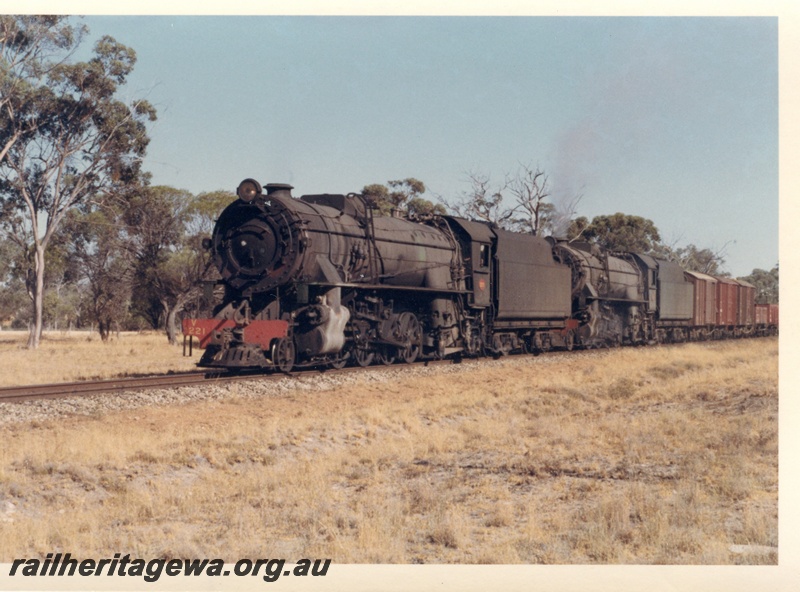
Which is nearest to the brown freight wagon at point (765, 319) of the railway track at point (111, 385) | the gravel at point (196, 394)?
the gravel at point (196, 394)

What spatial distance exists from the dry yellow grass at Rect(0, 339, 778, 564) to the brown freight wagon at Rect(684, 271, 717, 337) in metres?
24.1

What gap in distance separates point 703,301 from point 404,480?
34.0 metres

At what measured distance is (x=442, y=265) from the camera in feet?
76.0

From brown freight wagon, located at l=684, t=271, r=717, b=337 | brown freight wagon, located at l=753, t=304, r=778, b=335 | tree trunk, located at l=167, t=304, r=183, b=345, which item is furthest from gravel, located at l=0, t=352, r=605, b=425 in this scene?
brown freight wagon, located at l=753, t=304, r=778, b=335

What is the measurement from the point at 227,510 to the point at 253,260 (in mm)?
9730

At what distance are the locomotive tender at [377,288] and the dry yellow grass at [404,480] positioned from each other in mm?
1945

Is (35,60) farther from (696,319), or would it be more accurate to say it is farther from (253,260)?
(696,319)

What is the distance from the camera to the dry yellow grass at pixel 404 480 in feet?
28.0

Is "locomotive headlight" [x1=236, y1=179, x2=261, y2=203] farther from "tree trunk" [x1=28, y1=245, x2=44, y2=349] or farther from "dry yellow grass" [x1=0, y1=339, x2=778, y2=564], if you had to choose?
"tree trunk" [x1=28, y1=245, x2=44, y2=349]

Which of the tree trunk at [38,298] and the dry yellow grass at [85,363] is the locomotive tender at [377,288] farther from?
the tree trunk at [38,298]

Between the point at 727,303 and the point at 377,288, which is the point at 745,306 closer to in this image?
the point at 727,303

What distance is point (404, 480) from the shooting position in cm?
1127

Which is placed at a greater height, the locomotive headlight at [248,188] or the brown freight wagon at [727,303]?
the locomotive headlight at [248,188]

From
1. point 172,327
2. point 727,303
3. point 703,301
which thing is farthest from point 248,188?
point 727,303
